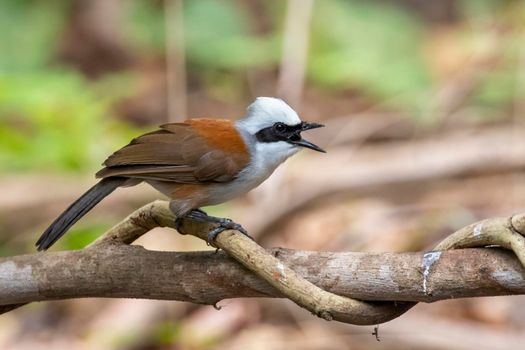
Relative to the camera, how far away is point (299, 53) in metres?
7.32

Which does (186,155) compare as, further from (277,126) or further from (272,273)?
(272,273)

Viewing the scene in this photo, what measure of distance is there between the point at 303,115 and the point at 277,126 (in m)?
5.29

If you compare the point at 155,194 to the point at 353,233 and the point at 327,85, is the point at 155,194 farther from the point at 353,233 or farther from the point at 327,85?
the point at 327,85

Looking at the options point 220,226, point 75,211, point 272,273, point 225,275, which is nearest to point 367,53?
point 75,211

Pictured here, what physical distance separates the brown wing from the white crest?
10 cm

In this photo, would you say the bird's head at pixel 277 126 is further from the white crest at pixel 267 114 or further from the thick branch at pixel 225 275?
the thick branch at pixel 225 275

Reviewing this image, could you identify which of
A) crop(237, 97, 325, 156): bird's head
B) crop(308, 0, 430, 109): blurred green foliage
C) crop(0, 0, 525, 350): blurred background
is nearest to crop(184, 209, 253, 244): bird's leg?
crop(237, 97, 325, 156): bird's head

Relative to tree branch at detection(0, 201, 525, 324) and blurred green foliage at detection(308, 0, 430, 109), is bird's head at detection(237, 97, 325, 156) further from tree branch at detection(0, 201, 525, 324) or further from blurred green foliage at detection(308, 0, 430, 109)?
blurred green foliage at detection(308, 0, 430, 109)

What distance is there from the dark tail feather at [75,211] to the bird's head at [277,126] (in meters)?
0.59

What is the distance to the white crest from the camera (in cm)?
340

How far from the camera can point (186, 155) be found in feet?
11.7

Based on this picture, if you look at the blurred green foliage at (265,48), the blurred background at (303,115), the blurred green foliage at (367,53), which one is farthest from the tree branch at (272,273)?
the blurred green foliage at (367,53)

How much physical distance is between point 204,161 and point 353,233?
302 cm

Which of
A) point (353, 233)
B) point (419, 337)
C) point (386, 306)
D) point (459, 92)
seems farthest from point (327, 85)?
point (386, 306)
